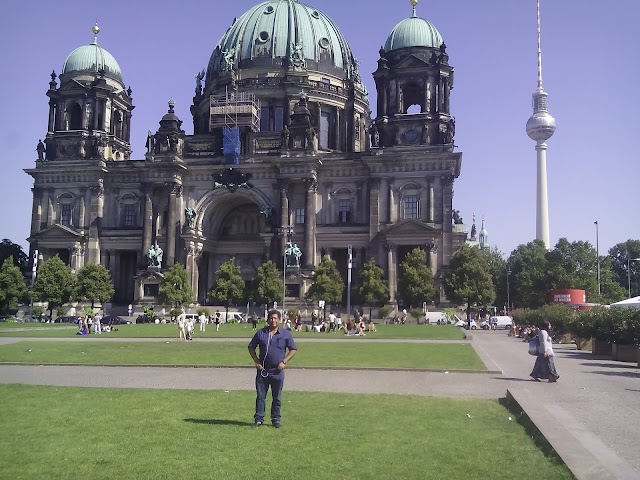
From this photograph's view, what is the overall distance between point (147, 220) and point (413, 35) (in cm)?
3971

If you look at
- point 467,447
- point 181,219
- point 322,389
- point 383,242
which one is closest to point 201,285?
point 181,219

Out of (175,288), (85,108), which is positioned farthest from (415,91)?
(85,108)

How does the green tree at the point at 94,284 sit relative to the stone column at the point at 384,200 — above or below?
below

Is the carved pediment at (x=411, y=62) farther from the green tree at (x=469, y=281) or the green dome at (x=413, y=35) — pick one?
the green tree at (x=469, y=281)

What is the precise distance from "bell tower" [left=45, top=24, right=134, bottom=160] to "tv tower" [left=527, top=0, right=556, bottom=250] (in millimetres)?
80276

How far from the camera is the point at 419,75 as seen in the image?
82.1 metres

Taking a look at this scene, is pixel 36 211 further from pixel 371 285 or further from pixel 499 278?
pixel 499 278

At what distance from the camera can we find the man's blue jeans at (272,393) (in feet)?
38.5

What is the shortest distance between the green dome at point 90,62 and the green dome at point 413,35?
37.5m

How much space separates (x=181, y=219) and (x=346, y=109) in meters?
28.2

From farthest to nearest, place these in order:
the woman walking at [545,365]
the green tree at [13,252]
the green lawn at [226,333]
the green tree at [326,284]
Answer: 1. the green tree at [13,252]
2. the green tree at [326,284]
3. the green lawn at [226,333]
4. the woman walking at [545,365]

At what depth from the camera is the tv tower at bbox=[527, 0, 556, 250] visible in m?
134

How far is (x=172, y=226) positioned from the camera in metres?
84.3

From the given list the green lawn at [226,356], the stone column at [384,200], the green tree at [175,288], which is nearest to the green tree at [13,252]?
the green tree at [175,288]
